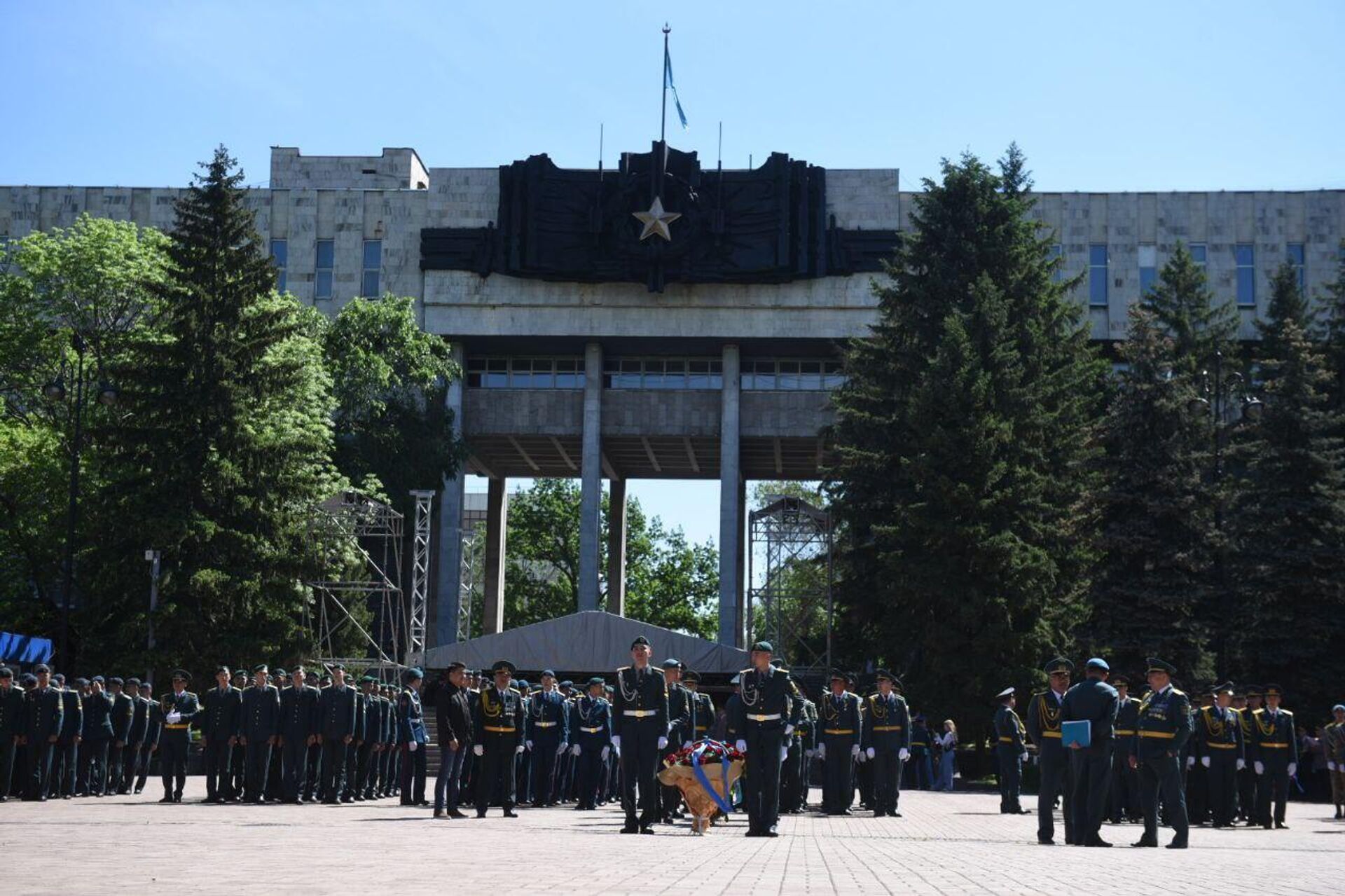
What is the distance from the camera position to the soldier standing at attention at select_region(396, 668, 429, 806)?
20.6 meters

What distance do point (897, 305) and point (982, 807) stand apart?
19.3m

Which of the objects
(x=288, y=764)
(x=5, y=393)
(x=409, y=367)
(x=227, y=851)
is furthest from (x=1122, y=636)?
(x=5, y=393)

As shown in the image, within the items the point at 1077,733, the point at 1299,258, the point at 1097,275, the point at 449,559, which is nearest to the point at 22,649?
the point at 449,559

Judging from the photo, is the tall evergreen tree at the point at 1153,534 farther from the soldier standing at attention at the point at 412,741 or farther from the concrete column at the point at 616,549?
the concrete column at the point at 616,549

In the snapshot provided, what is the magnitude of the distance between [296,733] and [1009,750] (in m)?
10.1

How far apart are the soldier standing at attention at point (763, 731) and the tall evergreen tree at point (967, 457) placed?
21412 mm

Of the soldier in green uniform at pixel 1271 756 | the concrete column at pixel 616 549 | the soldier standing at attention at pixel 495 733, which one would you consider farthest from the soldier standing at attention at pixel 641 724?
the concrete column at pixel 616 549

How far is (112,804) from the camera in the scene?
2108 centimetres

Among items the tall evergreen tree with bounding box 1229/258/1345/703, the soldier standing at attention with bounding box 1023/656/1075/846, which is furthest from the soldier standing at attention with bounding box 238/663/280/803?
the tall evergreen tree with bounding box 1229/258/1345/703

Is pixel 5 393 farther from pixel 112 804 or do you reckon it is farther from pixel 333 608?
pixel 112 804

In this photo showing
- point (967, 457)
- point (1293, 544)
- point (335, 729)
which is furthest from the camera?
point (967, 457)

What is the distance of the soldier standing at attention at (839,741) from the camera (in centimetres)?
2286

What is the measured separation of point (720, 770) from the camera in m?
17.6

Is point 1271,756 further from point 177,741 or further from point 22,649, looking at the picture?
point 22,649
